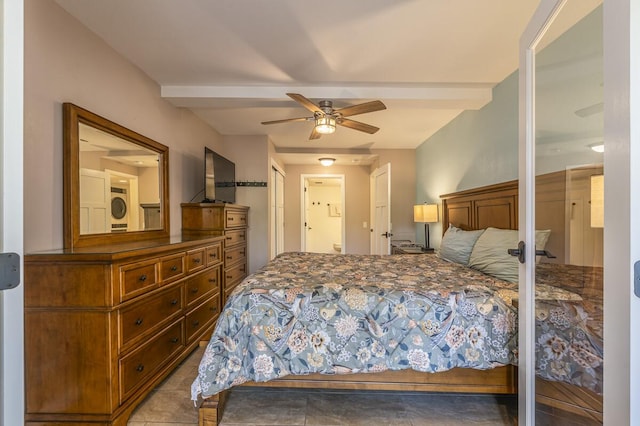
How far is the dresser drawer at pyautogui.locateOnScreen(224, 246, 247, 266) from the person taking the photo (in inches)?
135

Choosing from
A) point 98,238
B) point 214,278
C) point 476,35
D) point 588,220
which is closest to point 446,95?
point 476,35

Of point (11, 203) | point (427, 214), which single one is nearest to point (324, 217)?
point (427, 214)

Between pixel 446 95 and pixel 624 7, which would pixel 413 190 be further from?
pixel 624 7

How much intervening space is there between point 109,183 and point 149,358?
1.27m

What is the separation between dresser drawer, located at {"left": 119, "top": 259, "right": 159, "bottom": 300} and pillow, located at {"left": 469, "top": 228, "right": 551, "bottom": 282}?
2324 millimetres

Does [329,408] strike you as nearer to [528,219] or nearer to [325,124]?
[528,219]

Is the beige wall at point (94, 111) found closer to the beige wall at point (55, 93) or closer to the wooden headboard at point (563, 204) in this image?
the beige wall at point (55, 93)

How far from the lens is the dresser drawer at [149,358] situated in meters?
1.62

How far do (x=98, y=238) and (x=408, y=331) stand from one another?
212 centimetres

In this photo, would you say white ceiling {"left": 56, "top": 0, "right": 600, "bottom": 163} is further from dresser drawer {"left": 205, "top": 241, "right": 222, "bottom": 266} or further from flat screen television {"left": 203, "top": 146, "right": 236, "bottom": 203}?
dresser drawer {"left": 205, "top": 241, "right": 222, "bottom": 266}

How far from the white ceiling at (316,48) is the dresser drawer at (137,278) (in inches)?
62.7

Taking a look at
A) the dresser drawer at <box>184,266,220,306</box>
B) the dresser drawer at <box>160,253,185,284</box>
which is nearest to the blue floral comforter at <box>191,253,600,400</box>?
the dresser drawer at <box>160,253,185,284</box>

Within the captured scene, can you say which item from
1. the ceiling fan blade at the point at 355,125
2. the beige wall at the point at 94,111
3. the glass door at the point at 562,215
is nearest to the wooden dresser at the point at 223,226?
the beige wall at the point at 94,111

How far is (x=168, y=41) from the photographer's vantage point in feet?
7.04
